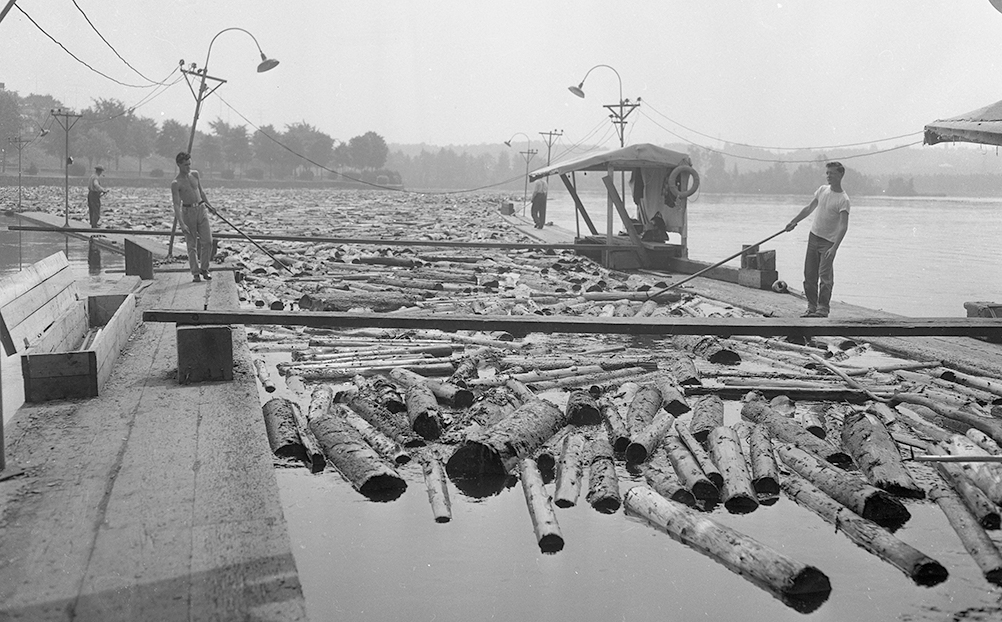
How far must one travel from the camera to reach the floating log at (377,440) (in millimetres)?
6715

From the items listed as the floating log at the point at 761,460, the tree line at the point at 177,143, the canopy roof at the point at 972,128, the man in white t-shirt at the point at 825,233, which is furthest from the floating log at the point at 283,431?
the tree line at the point at 177,143

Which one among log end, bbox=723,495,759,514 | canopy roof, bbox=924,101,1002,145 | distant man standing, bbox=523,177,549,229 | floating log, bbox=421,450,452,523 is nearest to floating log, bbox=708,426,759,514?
log end, bbox=723,495,759,514

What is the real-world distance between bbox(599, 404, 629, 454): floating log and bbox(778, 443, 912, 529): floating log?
1.32 metres

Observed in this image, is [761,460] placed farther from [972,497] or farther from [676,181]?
[676,181]

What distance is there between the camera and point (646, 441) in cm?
686

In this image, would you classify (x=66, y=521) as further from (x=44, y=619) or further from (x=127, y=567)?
(x=44, y=619)

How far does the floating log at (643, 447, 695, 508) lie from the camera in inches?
238

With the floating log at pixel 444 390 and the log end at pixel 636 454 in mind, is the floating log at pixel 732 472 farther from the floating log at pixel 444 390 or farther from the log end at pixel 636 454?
the floating log at pixel 444 390

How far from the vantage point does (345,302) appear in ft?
48.1

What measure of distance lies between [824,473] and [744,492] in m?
0.69

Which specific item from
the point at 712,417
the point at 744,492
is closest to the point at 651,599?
the point at 744,492

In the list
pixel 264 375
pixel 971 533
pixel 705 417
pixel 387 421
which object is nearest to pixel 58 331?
pixel 264 375

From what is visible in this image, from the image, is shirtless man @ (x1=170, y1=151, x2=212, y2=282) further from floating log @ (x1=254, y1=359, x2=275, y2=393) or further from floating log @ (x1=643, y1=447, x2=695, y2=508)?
floating log @ (x1=643, y1=447, x2=695, y2=508)

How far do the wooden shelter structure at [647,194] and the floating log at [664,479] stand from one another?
46.0ft
